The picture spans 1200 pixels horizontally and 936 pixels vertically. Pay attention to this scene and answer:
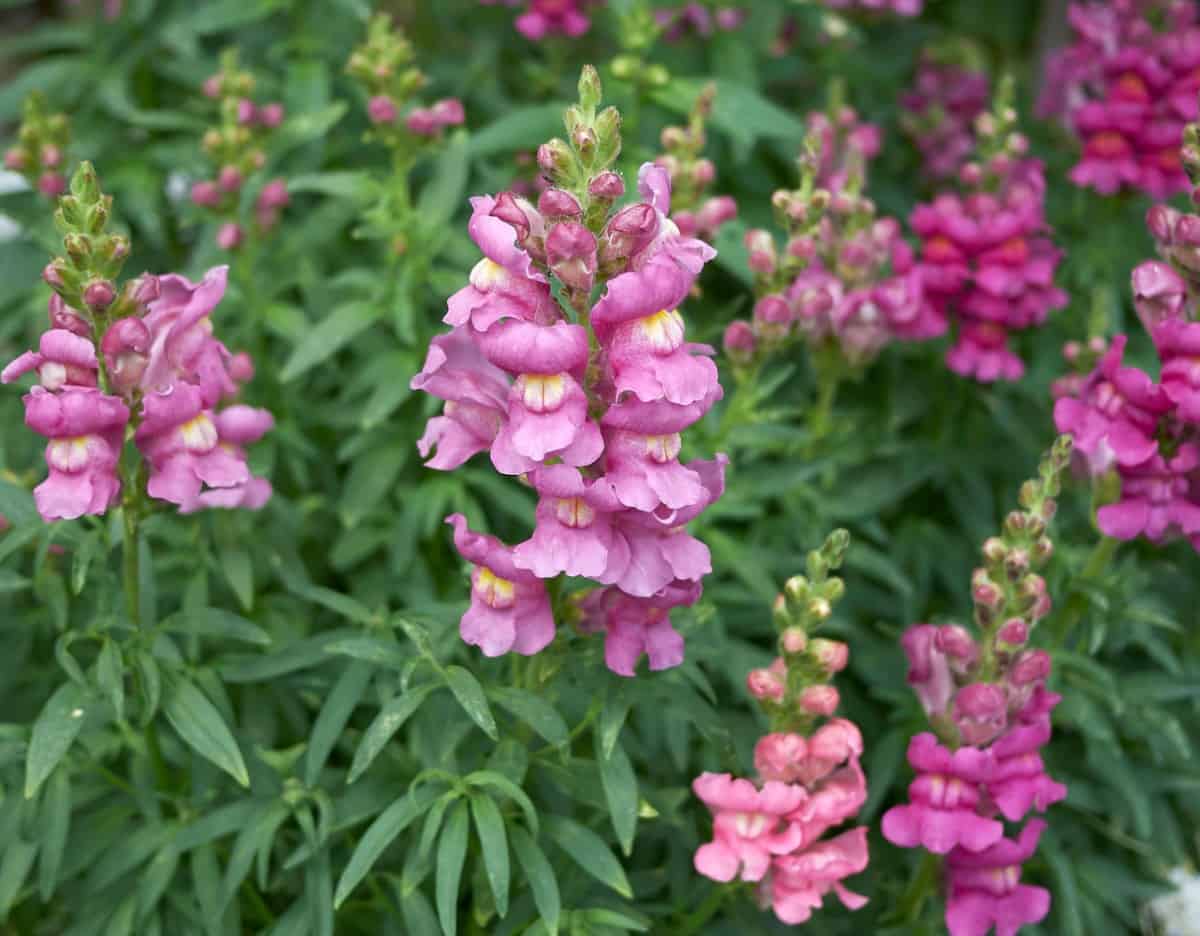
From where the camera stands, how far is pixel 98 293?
221 centimetres

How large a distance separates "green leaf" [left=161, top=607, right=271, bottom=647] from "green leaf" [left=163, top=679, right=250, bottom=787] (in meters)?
0.11

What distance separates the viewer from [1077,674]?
10.1 feet

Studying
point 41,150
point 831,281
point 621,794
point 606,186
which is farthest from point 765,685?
point 41,150

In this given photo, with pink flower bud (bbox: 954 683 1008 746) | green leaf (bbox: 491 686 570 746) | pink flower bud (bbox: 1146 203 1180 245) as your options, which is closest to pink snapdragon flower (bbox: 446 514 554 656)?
green leaf (bbox: 491 686 570 746)

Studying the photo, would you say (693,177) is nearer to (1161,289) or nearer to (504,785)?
(1161,289)

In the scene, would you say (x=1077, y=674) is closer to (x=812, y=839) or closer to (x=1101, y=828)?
(x=1101, y=828)

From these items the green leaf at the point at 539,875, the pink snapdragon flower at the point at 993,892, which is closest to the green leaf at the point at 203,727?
the green leaf at the point at 539,875

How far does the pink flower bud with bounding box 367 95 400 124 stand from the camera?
313 cm

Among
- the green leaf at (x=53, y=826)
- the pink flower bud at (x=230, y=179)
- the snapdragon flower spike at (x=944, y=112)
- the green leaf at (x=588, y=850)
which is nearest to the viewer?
the green leaf at (x=588, y=850)

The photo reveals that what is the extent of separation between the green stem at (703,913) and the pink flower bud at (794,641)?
502mm

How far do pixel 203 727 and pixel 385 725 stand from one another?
0.37 metres

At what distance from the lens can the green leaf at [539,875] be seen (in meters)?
2.29

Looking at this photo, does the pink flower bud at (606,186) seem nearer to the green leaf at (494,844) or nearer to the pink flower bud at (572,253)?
the pink flower bud at (572,253)

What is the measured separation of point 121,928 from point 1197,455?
2.08 metres
